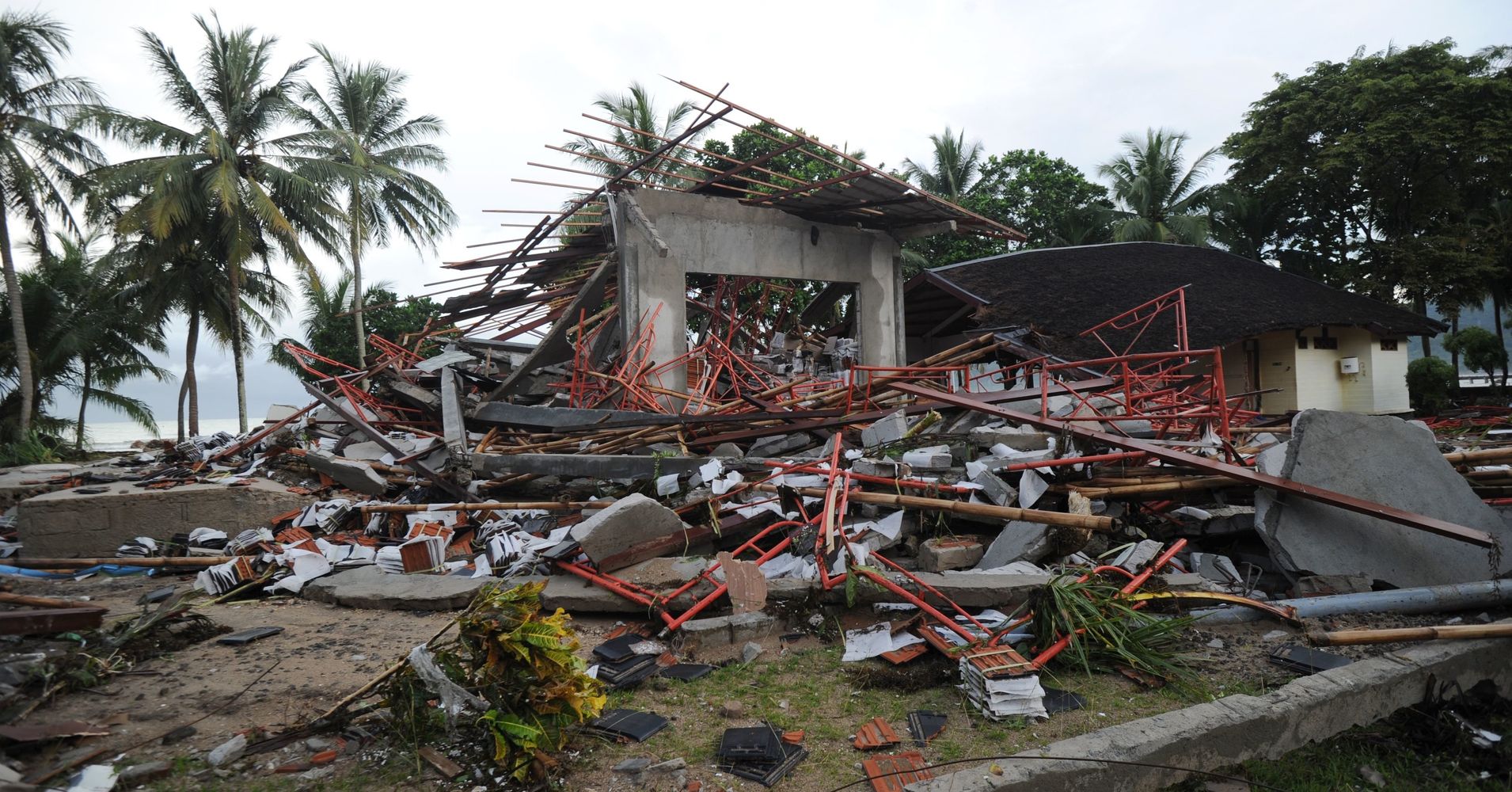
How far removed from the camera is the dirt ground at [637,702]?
2.70 meters

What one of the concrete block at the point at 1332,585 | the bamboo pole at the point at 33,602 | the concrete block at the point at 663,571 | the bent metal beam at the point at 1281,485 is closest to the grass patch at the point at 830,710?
the concrete block at the point at 663,571

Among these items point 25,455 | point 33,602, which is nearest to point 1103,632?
point 33,602

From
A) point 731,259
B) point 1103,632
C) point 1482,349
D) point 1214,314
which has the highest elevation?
point 731,259

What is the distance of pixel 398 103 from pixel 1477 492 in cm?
2874

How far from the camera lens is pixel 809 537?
5.02 m

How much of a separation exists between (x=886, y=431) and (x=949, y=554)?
6.16 feet

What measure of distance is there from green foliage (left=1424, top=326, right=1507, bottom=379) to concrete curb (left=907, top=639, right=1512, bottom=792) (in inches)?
1058

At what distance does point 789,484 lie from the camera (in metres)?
5.82

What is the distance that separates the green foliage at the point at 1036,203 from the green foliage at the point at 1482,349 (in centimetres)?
1098

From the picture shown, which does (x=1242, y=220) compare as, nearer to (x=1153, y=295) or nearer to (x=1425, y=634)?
(x=1153, y=295)

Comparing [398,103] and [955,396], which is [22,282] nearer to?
[398,103]

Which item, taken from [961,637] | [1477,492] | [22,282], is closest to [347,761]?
[961,637]

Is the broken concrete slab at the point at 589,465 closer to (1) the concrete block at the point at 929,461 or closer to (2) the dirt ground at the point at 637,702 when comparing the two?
(1) the concrete block at the point at 929,461

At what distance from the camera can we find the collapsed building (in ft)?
14.1
